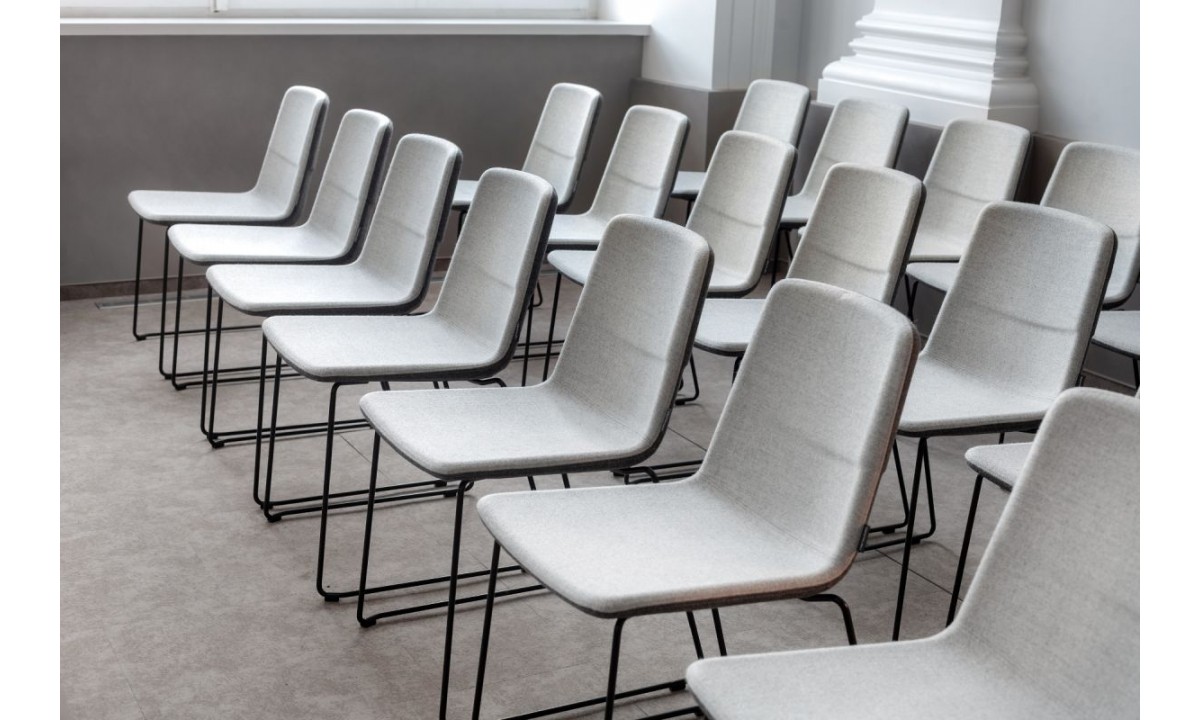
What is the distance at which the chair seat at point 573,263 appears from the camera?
164 inches

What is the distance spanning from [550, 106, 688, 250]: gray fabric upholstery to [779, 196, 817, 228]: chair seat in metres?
0.43

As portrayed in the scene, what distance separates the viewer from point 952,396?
2975 millimetres

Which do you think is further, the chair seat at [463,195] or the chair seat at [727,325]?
the chair seat at [463,195]

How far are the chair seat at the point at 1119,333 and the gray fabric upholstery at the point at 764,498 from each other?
58.4 inches

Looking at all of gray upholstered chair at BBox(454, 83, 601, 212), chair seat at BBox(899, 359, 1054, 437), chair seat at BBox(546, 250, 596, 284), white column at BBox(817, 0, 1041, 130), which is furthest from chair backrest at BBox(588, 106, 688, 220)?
chair seat at BBox(899, 359, 1054, 437)

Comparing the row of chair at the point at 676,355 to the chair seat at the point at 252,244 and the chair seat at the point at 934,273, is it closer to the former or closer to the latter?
the chair seat at the point at 252,244

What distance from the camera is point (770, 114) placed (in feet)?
18.7

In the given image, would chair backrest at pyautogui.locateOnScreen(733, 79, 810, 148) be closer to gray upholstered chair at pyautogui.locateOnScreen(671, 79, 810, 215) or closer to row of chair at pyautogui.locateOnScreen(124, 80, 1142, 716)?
gray upholstered chair at pyautogui.locateOnScreen(671, 79, 810, 215)

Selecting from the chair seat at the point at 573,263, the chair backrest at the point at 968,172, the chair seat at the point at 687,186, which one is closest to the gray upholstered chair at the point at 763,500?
the chair seat at the point at 573,263

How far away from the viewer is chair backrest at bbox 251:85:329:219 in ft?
15.4

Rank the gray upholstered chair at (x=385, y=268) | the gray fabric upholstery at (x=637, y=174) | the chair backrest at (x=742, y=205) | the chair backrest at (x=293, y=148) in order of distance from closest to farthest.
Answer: the gray upholstered chair at (x=385, y=268) < the chair backrest at (x=742, y=205) < the gray fabric upholstery at (x=637, y=174) < the chair backrest at (x=293, y=148)
